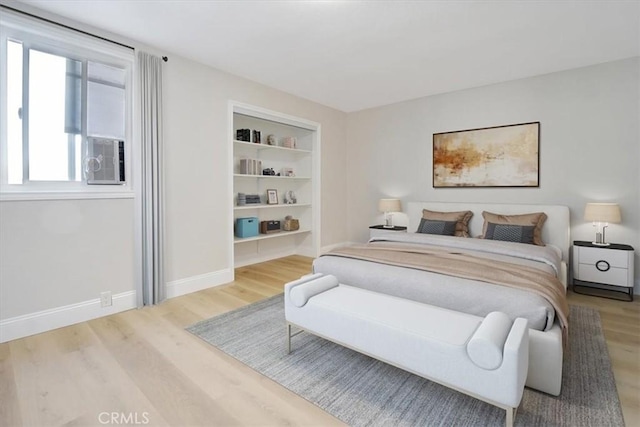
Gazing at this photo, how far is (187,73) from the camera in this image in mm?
3414

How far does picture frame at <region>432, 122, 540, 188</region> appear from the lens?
3.96 m

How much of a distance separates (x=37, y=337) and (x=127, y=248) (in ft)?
3.05

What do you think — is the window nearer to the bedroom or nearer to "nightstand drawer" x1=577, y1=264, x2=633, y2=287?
the bedroom

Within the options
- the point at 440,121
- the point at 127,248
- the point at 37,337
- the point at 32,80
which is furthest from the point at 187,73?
the point at 440,121

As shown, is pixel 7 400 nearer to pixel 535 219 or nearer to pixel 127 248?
pixel 127 248

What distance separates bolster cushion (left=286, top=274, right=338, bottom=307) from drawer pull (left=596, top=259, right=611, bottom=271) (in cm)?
306

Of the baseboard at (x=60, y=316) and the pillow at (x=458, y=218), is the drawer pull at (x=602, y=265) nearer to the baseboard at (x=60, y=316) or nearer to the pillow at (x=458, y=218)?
the pillow at (x=458, y=218)

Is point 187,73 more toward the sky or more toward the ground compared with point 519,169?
more toward the sky

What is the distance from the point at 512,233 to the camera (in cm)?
346

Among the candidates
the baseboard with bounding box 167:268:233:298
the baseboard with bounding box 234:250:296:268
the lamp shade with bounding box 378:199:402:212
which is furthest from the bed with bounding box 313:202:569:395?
the baseboard with bounding box 234:250:296:268

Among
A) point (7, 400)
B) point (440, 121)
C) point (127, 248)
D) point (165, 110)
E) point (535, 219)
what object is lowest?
point (7, 400)

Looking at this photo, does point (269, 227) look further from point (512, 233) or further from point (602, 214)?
point (602, 214)

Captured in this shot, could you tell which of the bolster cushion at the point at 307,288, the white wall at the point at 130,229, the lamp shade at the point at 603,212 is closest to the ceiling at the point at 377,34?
the white wall at the point at 130,229

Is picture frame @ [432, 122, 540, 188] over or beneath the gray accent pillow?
over
